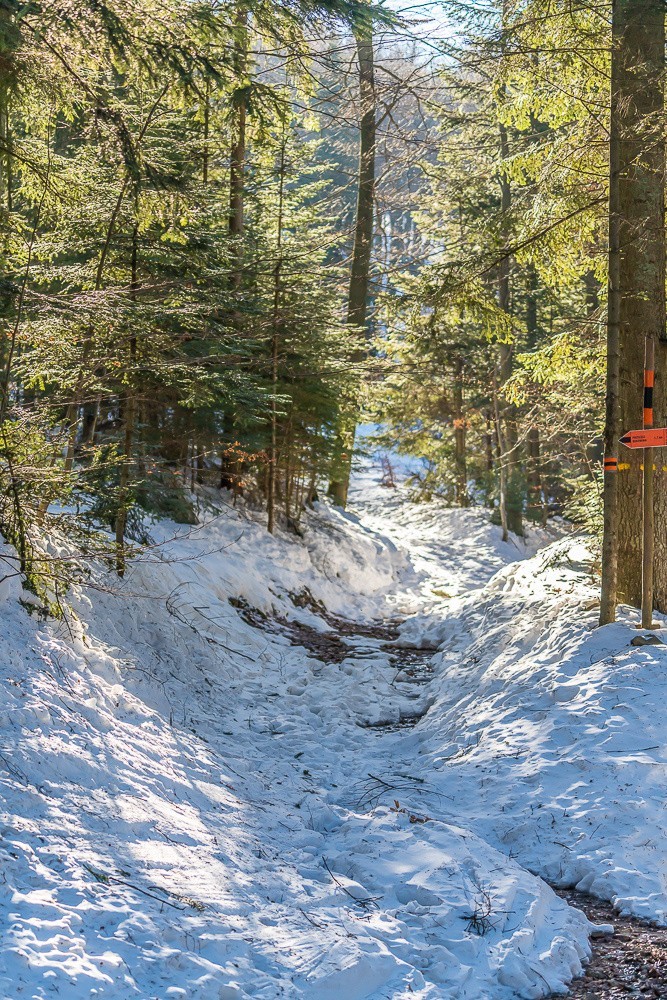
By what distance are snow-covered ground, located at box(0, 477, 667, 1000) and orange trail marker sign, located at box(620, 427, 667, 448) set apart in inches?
70.9

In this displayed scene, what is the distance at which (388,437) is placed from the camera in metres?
27.3

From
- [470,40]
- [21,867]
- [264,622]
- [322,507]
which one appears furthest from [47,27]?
[322,507]

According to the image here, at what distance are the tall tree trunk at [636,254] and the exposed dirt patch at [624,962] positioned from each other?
13.7 ft

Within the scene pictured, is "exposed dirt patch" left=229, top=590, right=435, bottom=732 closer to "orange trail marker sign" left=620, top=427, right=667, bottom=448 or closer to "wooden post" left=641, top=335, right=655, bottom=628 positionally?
"wooden post" left=641, top=335, right=655, bottom=628

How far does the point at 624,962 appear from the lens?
4121 mm

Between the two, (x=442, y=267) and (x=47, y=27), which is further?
(x=442, y=267)

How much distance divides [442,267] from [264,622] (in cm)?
545

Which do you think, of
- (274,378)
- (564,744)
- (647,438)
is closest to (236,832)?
(564,744)

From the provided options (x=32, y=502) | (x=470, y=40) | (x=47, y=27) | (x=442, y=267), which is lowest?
(x=32, y=502)

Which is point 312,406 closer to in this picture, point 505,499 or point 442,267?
point 442,267

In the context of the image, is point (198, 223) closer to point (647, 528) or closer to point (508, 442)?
point (647, 528)

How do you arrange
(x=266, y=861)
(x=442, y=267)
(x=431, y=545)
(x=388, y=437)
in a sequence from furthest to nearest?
1. (x=388, y=437)
2. (x=431, y=545)
3. (x=442, y=267)
4. (x=266, y=861)

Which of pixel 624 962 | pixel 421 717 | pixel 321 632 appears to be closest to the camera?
pixel 624 962

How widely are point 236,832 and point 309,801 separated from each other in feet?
2.93
